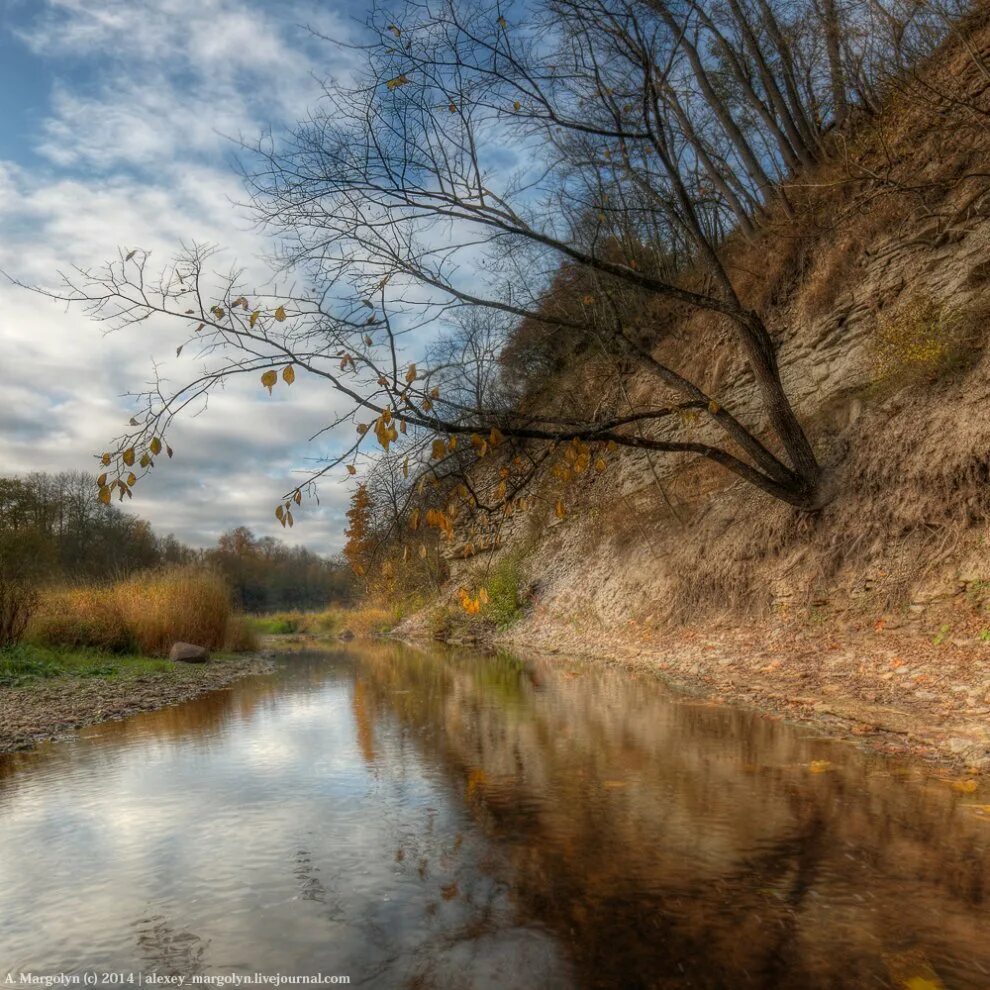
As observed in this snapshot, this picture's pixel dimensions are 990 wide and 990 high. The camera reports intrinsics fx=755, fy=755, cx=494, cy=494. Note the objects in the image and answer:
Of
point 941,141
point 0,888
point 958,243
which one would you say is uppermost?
point 941,141

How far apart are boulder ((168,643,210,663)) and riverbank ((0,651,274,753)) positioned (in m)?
0.25

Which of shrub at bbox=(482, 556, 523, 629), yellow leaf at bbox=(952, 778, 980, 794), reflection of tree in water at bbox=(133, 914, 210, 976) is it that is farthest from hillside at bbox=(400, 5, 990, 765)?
reflection of tree in water at bbox=(133, 914, 210, 976)

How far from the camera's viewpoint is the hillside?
26.8 ft

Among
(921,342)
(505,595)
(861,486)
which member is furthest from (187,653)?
(921,342)

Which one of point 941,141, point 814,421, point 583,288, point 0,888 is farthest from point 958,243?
point 0,888

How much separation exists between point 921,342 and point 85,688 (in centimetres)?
1332

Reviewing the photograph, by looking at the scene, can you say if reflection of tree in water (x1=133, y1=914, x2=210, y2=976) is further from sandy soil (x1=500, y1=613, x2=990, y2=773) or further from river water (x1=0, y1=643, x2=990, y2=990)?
sandy soil (x1=500, y1=613, x2=990, y2=773)

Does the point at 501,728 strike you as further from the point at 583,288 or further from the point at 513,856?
the point at 583,288

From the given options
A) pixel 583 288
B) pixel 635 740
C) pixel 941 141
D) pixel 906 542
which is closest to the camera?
pixel 635 740

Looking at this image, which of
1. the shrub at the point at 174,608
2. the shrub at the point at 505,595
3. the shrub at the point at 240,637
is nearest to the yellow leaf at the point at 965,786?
the shrub at the point at 505,595

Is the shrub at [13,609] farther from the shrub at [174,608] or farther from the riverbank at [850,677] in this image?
the riverbank at [850,677]

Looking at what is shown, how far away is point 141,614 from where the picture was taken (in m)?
17.3

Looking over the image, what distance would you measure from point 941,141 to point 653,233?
A: 32.3 ft

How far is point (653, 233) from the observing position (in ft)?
70.5
